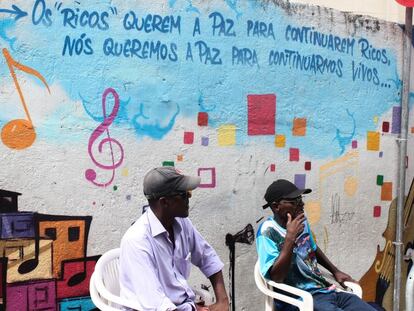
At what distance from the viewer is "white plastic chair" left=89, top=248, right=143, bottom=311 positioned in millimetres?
2953

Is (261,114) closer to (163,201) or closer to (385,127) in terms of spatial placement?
(385,127)

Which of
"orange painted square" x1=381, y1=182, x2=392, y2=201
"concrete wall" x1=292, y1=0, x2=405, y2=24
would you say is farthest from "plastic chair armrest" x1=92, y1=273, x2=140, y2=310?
"concrete wall" x1=292, y1=0, x2=405, y2=24

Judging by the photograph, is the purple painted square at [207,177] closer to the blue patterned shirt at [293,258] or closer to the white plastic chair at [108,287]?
the blue patterned shirt at [293,258]

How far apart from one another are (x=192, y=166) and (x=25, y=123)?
1.17 meters

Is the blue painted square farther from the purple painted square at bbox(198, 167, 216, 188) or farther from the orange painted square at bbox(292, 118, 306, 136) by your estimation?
the orange painted square at bbox(292, 118, 306, 136)

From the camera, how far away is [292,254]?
355 cm

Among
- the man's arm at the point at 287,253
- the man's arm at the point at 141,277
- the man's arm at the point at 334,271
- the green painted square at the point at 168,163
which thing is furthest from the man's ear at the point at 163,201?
the man's arm at the point at 334,271

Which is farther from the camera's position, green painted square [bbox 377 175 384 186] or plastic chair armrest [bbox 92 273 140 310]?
green painted square [bbox 377 175 384 186]

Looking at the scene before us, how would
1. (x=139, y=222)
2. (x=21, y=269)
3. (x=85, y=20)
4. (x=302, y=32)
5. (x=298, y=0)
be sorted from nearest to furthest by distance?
(x=139, y=222) < (x=21, y=269) < (x=85, y=20) < (x=302, y=32) < (x=298, y=0)

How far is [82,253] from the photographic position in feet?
12.0

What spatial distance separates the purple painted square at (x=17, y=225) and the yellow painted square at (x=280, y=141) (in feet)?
6.22

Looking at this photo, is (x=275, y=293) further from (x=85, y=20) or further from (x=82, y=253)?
(x=85, y=20)

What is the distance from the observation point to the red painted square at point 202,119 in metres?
4.13

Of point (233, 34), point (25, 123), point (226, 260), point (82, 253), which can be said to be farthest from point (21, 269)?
point (233, 34)
